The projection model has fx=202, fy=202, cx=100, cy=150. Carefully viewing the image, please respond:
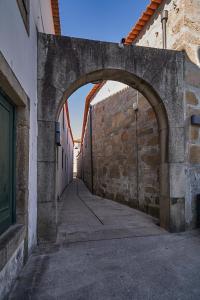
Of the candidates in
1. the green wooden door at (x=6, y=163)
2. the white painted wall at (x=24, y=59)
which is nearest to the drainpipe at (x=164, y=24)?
the white painted wall at (x=24, y=59)

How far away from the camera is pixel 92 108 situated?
8867 millimetres

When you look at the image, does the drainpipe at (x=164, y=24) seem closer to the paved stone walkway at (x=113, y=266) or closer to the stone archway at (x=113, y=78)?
the stone archway at (x=113, y=78)

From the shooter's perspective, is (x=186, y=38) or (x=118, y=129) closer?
(x=186, y=38)

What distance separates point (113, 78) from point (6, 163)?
7.88 ft

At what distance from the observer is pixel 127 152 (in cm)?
568

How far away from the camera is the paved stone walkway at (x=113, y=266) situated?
1774 millimetres

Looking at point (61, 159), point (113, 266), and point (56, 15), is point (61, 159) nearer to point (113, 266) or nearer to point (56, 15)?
point (56, 15)

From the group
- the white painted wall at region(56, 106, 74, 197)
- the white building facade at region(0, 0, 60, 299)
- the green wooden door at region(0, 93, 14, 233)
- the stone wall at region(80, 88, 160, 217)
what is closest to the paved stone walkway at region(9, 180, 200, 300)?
the white building facade at region(0, 0, 60, 299)

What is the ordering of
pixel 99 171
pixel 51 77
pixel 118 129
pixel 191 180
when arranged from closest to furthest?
pixel 51 77
pixel 191 180
pixel 118 129
pixel 99 171

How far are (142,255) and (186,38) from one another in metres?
3.56

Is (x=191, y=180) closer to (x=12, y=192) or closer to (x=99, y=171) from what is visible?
(x=12, y=192)

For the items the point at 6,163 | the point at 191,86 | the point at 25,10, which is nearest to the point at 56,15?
the point at 25,10

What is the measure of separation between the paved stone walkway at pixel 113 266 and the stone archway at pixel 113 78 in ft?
1.41

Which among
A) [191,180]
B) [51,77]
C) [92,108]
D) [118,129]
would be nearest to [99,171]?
[118,129]
